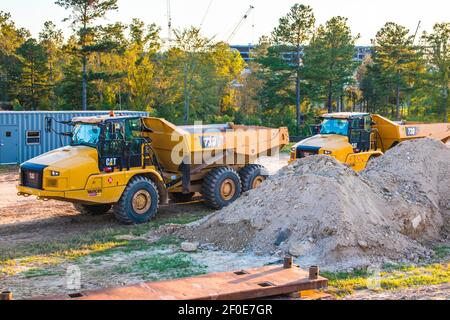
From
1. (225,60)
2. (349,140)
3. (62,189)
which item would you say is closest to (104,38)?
(225,60)

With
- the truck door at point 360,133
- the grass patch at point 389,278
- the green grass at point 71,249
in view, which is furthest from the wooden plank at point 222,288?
the truck door at point 360,133

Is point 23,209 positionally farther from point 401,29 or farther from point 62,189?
point 401,29

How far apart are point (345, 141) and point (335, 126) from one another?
2.59 ft

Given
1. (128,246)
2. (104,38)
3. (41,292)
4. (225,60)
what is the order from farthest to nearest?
(225,60), (104,38), (128,246), (41,292)

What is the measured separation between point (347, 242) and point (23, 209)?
31.7 feet

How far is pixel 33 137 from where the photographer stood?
2791cm

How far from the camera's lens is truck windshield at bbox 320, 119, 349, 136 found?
67.4 ft

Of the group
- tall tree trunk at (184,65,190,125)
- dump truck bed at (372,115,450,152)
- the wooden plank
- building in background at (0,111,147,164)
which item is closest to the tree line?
tall tree trunk at (184,65,190,125)

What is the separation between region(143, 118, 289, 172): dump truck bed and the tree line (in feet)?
84.9

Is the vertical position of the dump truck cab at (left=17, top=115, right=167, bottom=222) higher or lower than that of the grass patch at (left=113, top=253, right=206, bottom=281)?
higher

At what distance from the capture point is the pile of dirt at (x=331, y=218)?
11375mm

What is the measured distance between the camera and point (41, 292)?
365 inches

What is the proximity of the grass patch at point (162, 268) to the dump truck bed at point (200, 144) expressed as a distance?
488 cm

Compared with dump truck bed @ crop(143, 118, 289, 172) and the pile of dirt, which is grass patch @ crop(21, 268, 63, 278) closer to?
the pile of dirt
